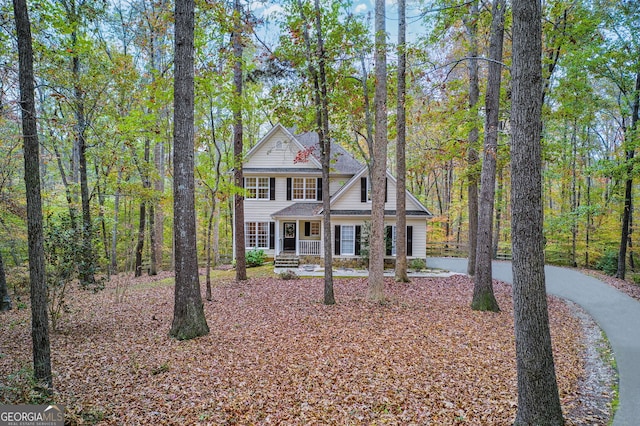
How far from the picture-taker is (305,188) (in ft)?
65.1

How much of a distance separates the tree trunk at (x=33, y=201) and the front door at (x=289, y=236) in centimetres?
1615

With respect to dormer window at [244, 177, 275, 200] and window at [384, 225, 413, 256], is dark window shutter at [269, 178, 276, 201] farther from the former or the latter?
window at [384, 225, 413, 256]

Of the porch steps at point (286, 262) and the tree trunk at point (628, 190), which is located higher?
the tree trunk at point (628, 190)

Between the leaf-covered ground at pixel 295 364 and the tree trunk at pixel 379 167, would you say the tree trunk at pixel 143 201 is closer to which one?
the leaf-covered ground at pixel 295 364

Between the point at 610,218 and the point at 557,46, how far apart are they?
12.3 metres

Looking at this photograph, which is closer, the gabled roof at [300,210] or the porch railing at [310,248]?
the gabled roof at [300,210]

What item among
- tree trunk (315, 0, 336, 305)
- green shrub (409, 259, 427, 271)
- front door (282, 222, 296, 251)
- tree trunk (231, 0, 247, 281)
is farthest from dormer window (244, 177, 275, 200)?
tree trunk (315, 0, 336, 305)

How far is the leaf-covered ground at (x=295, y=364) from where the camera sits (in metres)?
4.12

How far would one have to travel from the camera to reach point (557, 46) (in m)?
10.4

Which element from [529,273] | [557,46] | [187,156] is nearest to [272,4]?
[187,156]

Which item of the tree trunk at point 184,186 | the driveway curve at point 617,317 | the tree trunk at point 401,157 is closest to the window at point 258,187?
the tree trunk at point 401,157

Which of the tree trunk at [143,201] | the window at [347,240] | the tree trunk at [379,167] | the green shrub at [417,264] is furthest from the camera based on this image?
the window at [347,240]

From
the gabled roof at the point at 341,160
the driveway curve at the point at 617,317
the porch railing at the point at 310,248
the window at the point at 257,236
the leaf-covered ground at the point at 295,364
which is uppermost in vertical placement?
the gabled roof at the point at 341,160

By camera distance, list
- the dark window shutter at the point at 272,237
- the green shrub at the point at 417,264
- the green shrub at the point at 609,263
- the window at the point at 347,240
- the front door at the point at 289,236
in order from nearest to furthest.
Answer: the green shrub at the point at 609,263, the green shrub at the point at 417,264, the window at the point at 347,240, the dark window shutter at the point at 272,237, the front door at the point at 289,236
